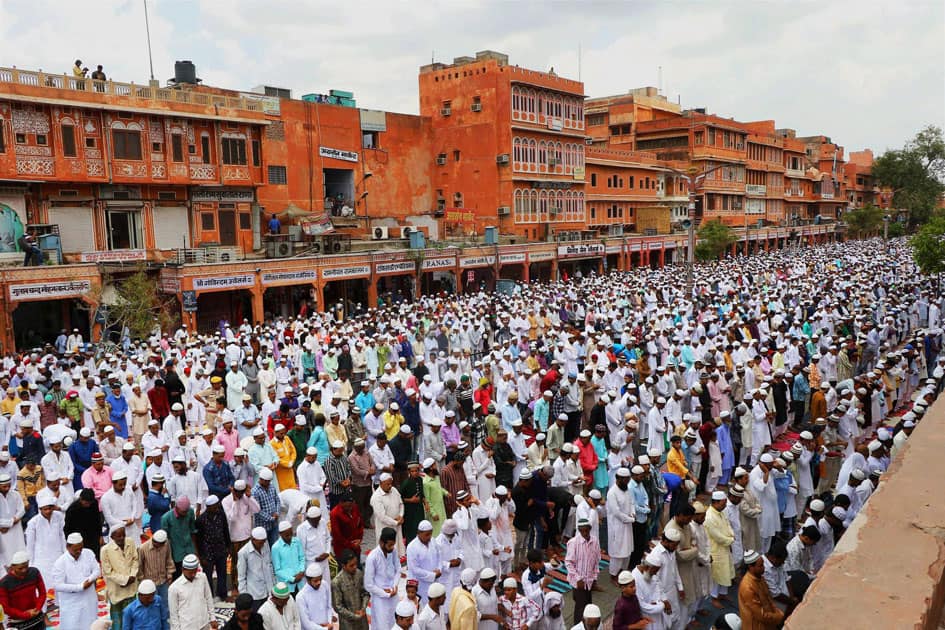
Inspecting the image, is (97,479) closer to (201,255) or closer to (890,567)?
(890,567)

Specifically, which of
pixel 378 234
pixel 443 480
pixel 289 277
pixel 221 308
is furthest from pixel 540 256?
pixel 443 480

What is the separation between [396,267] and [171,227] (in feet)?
26.2

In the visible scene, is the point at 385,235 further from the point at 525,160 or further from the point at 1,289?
the point at 1,289

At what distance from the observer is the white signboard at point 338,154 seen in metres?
32.9

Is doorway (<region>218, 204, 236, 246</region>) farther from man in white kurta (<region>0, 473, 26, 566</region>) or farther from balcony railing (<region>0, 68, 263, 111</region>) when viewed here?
man in white kurta (<region>0, 473, 26, 566</region>)

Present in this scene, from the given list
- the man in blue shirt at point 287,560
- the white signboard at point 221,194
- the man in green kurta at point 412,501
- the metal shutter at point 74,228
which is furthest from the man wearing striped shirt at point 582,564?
the white signboard at point 221,194

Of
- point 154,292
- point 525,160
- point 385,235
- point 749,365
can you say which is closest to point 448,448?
point 749,365

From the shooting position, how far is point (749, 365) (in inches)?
508

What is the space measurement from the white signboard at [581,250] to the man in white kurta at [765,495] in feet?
89.9

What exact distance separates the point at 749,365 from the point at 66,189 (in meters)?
20.4

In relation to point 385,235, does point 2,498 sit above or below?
below

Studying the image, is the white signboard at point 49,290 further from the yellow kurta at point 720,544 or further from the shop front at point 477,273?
the yellow kurta at point 720,544

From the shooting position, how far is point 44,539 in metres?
6.64

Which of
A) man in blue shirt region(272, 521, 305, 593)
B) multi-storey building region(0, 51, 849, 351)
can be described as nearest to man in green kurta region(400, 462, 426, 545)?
man in blue shirt region(272, 521, 305, 593)
